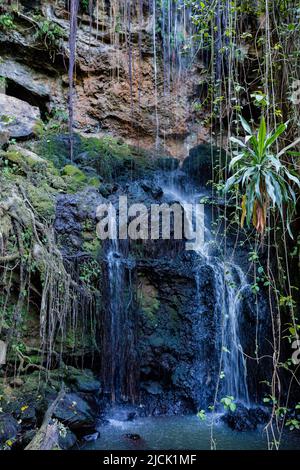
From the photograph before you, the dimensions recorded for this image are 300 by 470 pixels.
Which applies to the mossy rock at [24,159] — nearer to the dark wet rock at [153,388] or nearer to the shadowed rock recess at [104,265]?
the shadowed rock recess at [104,265]

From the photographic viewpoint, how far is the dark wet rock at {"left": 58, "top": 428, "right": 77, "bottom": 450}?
11.7 feet

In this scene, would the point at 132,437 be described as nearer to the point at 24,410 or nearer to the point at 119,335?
the point at 24,410

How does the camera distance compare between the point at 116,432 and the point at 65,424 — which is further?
the point at 116,432

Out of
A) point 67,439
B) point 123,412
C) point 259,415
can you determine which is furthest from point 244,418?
point 67,439

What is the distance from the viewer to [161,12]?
802 centimetres

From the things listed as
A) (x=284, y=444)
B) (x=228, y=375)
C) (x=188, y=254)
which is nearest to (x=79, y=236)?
(x=188, y=254)

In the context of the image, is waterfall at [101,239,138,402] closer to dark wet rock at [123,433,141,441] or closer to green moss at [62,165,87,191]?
dark wet rock at [123,433,141,441]

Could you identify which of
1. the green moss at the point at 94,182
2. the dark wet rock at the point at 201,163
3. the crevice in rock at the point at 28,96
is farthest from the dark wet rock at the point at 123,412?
the crevice in rock at the point at 28,96

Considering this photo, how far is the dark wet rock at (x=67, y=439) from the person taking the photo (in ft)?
11.7

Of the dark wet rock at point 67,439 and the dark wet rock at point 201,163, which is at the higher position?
the dark wet rock at point 201,163

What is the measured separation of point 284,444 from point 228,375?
1227 mm

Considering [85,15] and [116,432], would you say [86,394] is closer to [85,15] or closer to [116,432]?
[116,432]

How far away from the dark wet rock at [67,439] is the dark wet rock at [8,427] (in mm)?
417

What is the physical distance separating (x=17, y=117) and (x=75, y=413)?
4903mm
